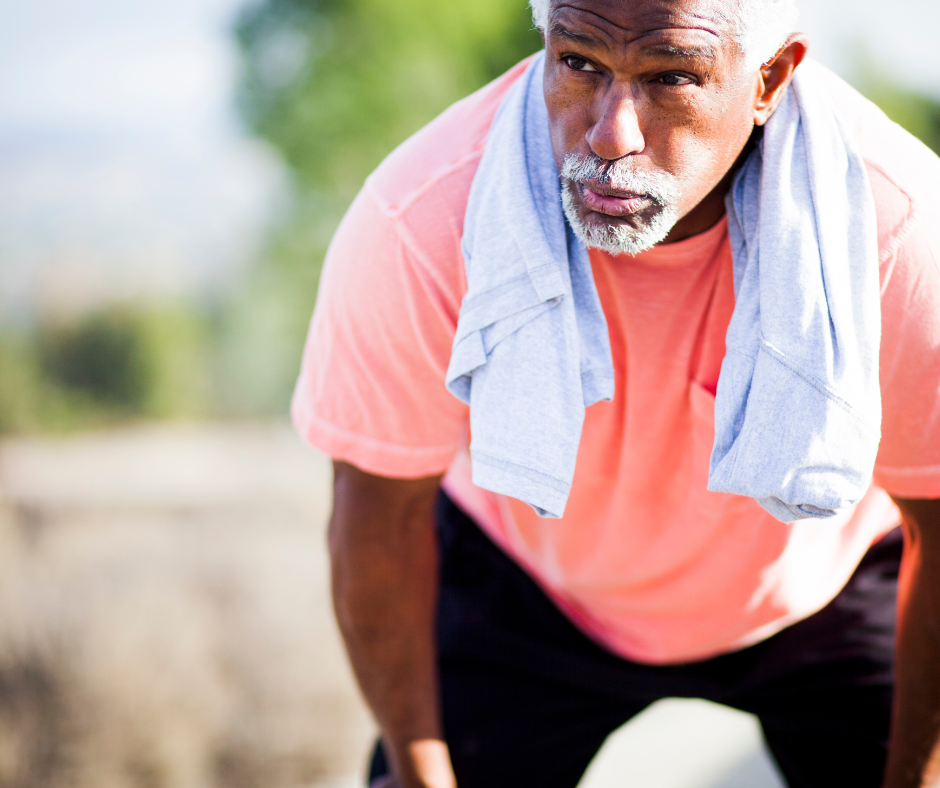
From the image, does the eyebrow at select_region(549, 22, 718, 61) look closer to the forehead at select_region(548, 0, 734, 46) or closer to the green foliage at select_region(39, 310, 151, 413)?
the forehead at select_region(548, 0, 734, 46)

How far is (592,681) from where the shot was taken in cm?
183

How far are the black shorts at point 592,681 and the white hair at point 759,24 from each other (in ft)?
3.39

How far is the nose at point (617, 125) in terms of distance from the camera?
1205 millimetres

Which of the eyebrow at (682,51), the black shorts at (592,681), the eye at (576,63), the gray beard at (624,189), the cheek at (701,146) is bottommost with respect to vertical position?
the black shorts at (592,681)

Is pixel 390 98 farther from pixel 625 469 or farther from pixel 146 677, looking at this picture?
pixel 625 469

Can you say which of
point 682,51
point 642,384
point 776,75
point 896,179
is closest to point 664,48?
point 682,51

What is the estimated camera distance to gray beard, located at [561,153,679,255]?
4.06ft

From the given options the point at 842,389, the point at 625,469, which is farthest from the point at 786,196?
the point at 625,469

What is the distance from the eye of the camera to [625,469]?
150 cm

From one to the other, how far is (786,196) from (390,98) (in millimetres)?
5796

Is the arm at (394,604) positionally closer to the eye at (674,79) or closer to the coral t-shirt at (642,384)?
the coral t-shirt at (642,384)

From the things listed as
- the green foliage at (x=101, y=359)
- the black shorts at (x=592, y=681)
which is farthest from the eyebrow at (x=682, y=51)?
the green foliage at (x=101, y=359)

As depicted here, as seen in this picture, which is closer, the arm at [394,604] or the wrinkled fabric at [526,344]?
the wrinkled fabric at [526,344]

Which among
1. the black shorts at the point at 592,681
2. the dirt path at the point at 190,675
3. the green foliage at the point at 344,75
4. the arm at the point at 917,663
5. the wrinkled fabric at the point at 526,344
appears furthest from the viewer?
the green foliage at the point at 344,75
